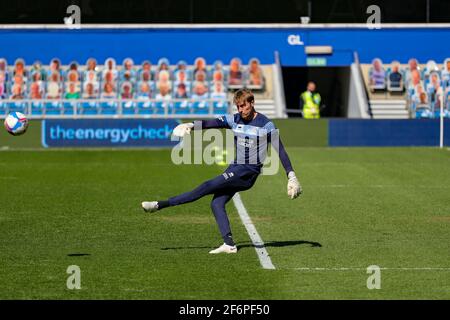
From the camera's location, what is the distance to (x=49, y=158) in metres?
31.4

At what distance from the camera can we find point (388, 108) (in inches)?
1624

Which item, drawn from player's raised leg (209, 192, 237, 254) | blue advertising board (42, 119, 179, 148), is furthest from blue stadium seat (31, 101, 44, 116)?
player's raised leg (209, 192, 237, 254)

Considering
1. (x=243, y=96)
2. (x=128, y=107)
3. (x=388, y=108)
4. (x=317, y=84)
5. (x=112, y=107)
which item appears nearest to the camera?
(x=243, y=96)

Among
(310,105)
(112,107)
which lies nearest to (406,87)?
(310,105)

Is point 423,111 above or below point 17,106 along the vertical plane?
below

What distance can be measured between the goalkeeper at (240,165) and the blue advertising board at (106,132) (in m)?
22.3

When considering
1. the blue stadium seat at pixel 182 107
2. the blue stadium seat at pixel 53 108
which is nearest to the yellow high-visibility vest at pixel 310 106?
the blue stadium seat at pixel 182 107

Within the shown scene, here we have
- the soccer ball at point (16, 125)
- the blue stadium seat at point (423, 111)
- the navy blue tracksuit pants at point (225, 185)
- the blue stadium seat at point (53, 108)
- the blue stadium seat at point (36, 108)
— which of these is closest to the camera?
the navy blue tracksuit pants at point (225, 185)

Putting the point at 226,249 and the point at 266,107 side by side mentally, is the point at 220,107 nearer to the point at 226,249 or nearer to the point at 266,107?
the point at 266,107

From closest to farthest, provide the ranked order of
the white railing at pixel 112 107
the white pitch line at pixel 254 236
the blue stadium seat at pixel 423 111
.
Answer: the white pitch line at pixel 254 236 → the white railing at pixel 112 107 → the blue stadium seat at pixel 423 111

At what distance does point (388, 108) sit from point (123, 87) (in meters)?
9.48

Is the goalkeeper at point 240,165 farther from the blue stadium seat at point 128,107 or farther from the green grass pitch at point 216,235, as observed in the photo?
the blue stadium seat at point 128,107

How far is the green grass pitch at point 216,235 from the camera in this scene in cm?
1116
